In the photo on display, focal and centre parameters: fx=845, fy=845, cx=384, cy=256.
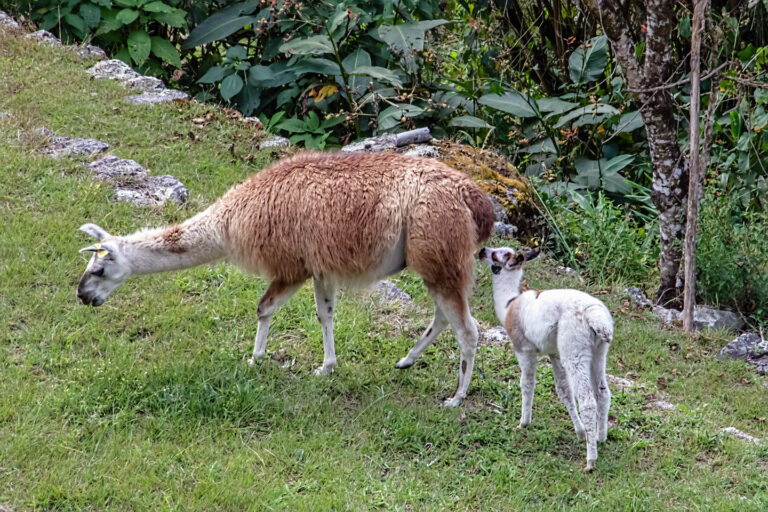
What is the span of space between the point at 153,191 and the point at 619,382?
15.1 feet

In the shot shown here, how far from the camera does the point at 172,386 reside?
18.3 feet

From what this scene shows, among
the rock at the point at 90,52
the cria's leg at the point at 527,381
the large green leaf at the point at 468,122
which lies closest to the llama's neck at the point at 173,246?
the cria's leg at the point at 527,381

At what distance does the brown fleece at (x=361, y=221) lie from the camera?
5508 millimetres

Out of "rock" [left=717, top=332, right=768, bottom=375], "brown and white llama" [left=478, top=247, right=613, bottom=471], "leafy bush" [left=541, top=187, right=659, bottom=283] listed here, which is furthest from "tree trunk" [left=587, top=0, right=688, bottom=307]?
"brown and white llama" [left=478, top=247, right=613, bottom=471]

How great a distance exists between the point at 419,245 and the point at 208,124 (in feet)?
16.4

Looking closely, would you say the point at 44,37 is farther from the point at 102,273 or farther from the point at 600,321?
the point at 600,321

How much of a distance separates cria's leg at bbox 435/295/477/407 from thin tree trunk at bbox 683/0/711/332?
2.43m

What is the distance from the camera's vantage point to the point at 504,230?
8.20 m

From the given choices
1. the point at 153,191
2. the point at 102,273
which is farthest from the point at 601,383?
the point at 153,191

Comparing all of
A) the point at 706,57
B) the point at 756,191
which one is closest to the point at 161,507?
the point at 756,191

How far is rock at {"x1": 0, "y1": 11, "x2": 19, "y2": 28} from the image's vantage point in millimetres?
10984

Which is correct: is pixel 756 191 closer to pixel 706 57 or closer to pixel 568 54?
pixel 706 57

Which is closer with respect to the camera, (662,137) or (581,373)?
(581,373)

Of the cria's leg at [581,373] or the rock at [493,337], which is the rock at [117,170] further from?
the cria's leg at [581,373]
